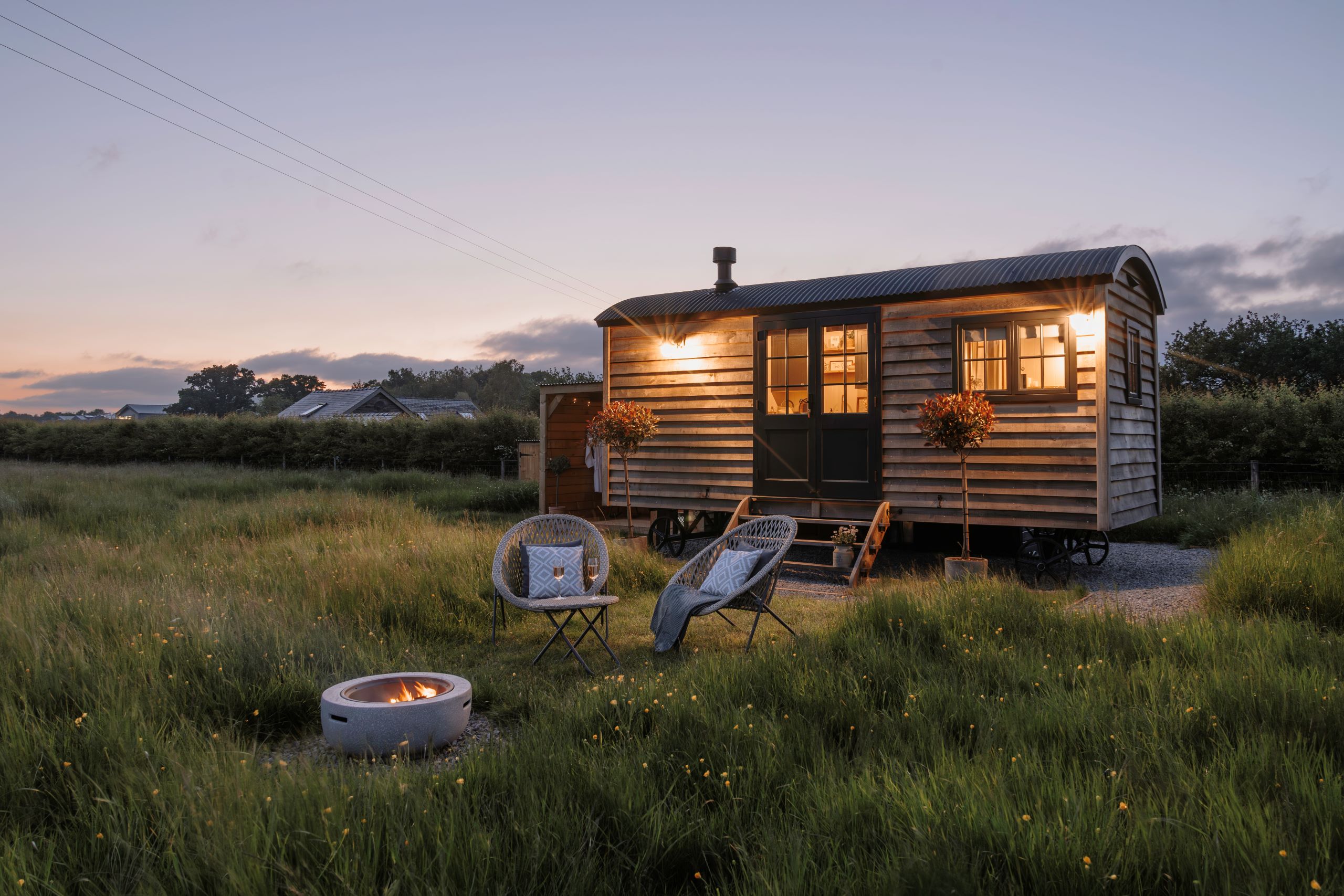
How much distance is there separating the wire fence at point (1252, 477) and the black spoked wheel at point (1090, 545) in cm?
447

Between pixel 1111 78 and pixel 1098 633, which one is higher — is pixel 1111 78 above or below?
above

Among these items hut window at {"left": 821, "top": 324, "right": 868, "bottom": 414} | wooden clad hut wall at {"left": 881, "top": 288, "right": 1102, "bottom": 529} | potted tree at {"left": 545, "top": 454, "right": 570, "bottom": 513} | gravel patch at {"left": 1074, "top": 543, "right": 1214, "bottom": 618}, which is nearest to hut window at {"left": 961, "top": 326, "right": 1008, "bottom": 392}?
wooden clad hut wall at {"left": 881, "top": 288, "right": 1102, "bottom": 529}

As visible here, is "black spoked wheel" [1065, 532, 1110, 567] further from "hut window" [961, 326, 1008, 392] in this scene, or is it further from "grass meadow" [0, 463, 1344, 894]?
"grass meadow" [0, 463, 1344, 894]

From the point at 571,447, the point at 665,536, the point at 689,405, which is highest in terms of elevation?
the point at 689,405

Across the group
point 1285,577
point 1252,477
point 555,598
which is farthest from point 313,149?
point 1252,477

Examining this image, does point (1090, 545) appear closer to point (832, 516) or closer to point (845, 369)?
point (832, 516)

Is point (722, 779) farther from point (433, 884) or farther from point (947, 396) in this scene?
point (947, 396)

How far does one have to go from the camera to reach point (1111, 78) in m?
8.05

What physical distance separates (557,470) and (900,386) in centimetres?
544

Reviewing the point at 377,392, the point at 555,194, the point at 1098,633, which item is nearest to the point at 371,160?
the point at 555,194

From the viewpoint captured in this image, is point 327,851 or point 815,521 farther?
point 815,521

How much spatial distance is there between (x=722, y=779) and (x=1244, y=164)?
9134 mm

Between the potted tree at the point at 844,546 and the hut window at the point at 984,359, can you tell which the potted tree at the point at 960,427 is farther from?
the potted tree at the point at 844,546

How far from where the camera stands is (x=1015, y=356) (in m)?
7.73
